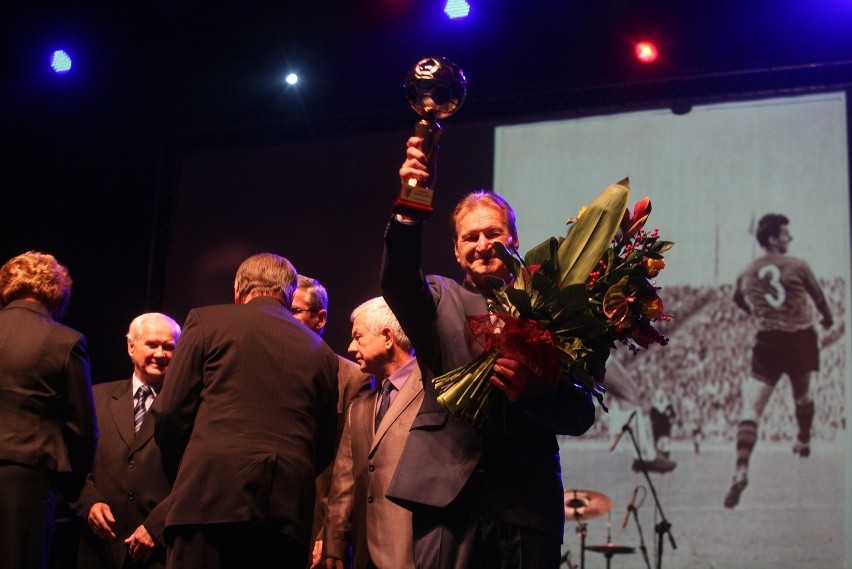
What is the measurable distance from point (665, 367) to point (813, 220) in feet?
3.37

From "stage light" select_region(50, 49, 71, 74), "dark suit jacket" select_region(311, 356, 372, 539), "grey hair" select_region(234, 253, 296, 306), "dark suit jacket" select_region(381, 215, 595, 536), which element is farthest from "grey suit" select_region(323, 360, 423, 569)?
"stage light" select_region(50, 49, 71, 74)

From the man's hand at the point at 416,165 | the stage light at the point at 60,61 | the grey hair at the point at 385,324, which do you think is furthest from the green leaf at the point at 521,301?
the stage light at the point at 60,61

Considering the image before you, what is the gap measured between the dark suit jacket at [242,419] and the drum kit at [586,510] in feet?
7.31

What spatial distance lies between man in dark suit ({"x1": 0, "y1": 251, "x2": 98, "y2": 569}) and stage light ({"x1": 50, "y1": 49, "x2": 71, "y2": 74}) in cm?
307

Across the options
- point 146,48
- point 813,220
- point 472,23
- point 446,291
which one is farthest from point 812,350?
point 146,48

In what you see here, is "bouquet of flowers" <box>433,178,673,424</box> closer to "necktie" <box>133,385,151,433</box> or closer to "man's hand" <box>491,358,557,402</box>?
"man's hand" <box>491,358,557,402</box>

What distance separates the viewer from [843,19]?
15.8 feet

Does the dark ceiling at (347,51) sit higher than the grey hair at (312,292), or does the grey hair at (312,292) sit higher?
the dark ceiling at (347,51)

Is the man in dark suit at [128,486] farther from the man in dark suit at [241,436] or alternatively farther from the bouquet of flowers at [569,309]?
the bouquet of flowers at [569,309]

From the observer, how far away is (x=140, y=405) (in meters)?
3.63

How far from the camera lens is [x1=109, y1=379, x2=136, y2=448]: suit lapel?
3486mm

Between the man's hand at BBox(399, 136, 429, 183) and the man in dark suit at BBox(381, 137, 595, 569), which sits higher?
the man's hand at BBox(399, 136, 429, 183)

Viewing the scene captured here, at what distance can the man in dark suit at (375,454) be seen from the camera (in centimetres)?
274

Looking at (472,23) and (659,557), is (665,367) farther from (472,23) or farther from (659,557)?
(472,23)
